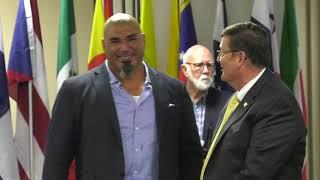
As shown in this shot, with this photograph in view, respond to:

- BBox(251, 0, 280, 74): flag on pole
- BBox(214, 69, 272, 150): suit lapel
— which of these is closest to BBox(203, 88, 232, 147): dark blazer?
BBox(251, 0, 280, 74): flag on pole

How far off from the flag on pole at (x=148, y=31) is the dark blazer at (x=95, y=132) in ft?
4.29

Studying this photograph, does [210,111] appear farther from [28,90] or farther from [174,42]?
[28,90]

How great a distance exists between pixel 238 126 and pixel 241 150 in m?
0.10

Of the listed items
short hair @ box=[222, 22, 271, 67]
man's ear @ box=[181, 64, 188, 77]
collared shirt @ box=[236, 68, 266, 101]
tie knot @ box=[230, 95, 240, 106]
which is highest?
short hair @ box=[222, 22, 271, 67]

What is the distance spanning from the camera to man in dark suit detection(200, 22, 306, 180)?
6.02ft

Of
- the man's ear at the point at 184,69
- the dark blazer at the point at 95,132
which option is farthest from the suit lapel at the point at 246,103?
the man's ear at the point at 184,69

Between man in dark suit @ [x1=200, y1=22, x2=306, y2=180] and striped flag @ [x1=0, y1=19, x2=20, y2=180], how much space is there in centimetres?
127

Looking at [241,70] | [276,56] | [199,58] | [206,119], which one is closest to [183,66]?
[199,58]

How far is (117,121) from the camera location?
6.65 ft

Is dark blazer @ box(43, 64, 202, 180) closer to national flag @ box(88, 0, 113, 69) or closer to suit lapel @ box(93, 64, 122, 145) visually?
suit lapel @ box(93, 64, 122, 145)

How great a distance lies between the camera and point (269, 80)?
78.7 inches

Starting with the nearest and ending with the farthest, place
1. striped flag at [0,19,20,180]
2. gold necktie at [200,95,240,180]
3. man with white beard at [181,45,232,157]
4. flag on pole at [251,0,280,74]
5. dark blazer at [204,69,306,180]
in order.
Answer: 1. dark blazer at [204,69,306,180]
2. gold necktie at [200,95,240,180]
3. striped flag at [0,19,20,180]
4. man with white beard at [181,45,232,157]
5. flag on pole at [251,0,280,74]

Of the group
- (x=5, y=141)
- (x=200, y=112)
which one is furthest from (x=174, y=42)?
(x=5, y=141)

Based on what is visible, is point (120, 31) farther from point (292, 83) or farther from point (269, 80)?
point (292, 83)
